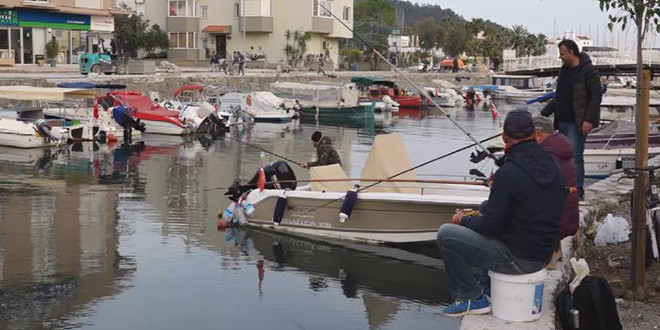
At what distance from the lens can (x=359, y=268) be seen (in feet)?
43.0

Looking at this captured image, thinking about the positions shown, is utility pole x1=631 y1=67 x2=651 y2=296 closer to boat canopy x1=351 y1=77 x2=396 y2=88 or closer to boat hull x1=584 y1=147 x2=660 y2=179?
boat hull x1=584 y1=147 x2=660 y2=179

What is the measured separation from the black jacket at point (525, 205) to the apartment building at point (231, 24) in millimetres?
73605

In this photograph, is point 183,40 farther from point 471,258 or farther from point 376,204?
point 471,258

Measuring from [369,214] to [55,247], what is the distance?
5.00 m

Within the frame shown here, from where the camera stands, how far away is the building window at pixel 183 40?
266 feet

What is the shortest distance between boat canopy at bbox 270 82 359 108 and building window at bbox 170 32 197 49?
30687mm

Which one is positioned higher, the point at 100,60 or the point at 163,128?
the point at 100,60

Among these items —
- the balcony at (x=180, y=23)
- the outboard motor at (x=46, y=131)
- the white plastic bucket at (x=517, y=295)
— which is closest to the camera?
the white plastic bucket at (x=517, y=295)

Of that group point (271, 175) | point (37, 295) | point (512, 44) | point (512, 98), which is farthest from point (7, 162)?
point (512, 44)

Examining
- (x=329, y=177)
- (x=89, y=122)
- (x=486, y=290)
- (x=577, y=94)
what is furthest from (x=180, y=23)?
(x=486, y=290)

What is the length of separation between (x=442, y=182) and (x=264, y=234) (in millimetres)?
3382

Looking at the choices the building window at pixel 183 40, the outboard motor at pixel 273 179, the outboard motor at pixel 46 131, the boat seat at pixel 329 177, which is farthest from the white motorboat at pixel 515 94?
the boat seat at pixel 329 177

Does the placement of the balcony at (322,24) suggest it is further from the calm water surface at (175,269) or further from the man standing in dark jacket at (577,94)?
the man standing in dark jacket at (577,94)

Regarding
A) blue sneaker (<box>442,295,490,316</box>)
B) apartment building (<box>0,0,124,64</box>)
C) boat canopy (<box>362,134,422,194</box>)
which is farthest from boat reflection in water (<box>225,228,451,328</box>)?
apartment building (<box>0,0,124,64</box>)
